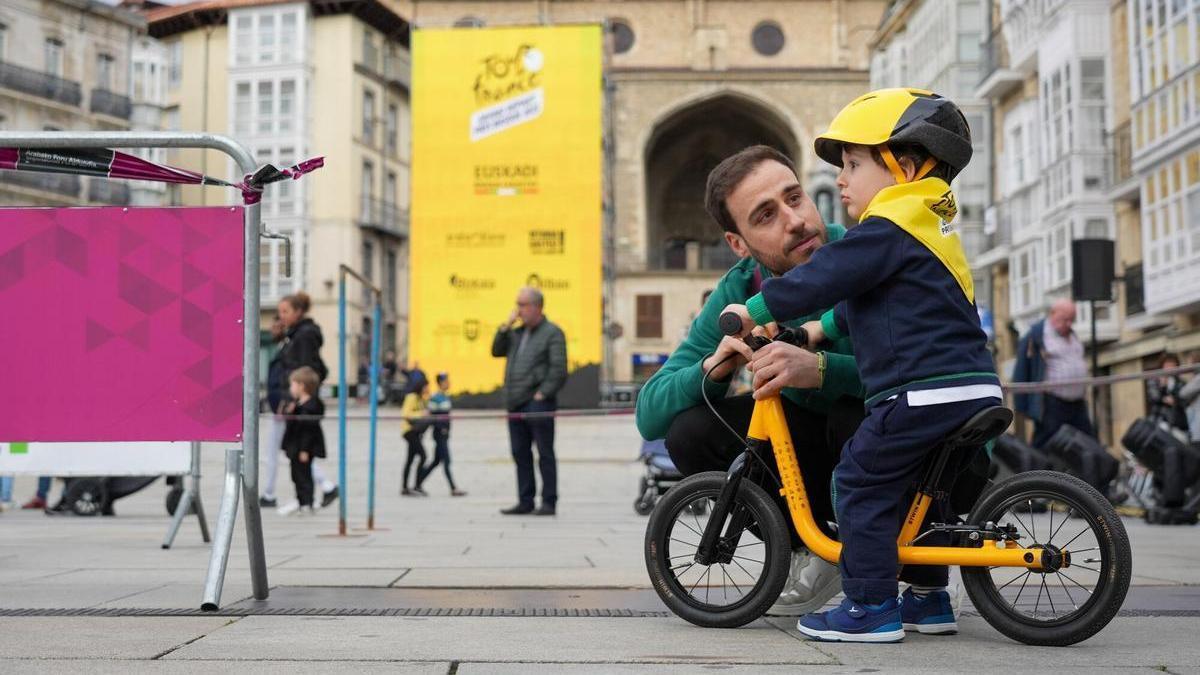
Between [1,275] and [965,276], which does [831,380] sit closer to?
[965,276]

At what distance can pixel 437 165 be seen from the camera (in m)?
34.9

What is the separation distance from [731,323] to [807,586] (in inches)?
34.2

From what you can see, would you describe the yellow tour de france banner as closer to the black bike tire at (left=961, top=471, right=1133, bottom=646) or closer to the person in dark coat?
the person in dark coat

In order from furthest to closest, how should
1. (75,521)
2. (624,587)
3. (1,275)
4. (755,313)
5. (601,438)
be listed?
1. (601,438)
2. (75,521)
3. (624,587)
4. (1,275)
5. (755,313)

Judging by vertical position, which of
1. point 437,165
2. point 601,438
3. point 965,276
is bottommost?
point 601,438

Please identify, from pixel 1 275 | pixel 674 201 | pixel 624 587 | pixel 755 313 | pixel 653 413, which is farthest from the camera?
pixel 674 201

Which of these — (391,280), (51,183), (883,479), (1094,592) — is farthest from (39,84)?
(1094,592)

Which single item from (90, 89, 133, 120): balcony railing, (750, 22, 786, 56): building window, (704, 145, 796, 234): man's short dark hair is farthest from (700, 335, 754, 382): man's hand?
(750, 22, 786, 56): building window

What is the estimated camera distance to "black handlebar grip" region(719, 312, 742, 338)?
12.1 ft

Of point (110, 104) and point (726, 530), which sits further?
point (110, 104)

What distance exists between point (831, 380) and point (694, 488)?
481 mm

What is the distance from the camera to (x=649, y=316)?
58.8 metres

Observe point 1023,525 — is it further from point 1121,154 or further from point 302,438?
point 1121,154

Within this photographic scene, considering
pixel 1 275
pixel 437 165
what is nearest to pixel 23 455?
pixel 1 275
